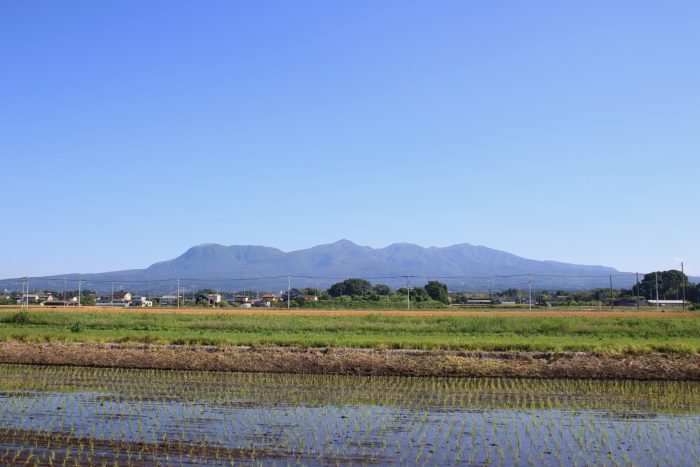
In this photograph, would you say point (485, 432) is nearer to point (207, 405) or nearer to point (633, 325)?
point (207, 405)

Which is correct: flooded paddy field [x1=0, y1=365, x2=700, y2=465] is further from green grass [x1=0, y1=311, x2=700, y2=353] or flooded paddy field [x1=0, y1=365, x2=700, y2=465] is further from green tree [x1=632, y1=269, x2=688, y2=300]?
green tree [x1=632, y1=269, x2=688, y2=300]

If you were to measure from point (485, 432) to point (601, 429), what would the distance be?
2324 mm

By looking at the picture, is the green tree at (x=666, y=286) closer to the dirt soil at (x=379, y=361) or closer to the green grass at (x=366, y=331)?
the green grass at (x=366, y=331)

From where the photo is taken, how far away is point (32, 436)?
37.7ft

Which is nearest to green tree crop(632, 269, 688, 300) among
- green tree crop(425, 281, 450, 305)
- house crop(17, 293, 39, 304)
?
green tree crop(425, 281, 450, 305)

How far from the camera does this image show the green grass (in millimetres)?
25094

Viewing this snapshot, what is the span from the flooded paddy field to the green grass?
6.23 meters

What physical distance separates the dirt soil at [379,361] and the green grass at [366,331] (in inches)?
80.0

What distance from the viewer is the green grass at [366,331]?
2509cm

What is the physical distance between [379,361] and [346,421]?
310 inches

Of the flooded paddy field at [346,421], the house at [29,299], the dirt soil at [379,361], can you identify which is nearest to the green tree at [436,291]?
the house at [29,299]

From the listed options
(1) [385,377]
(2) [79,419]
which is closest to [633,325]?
(1) [385,377]

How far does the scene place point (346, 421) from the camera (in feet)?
41.6

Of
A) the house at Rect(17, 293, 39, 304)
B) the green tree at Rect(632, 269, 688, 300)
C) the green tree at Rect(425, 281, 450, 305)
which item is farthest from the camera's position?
the green tree at Rect(632, 269, 688, 300)
